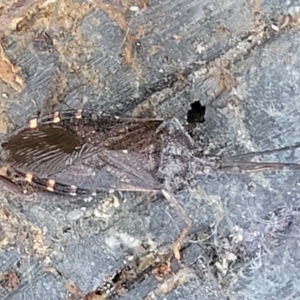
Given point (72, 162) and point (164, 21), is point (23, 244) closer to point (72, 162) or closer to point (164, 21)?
point (72, 162)

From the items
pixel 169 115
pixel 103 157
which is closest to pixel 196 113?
pixel 169 115

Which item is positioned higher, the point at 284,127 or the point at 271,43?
the point at 271,43

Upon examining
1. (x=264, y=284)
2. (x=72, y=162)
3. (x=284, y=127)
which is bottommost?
(x=264, y=284)

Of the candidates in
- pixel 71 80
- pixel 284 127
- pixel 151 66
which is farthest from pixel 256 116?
pixel 71 80

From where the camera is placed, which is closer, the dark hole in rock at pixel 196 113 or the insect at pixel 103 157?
the insect at pixel 103 157

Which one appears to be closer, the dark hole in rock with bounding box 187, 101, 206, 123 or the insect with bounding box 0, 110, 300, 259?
the insect with bounding box 0, 110, 300, 259
